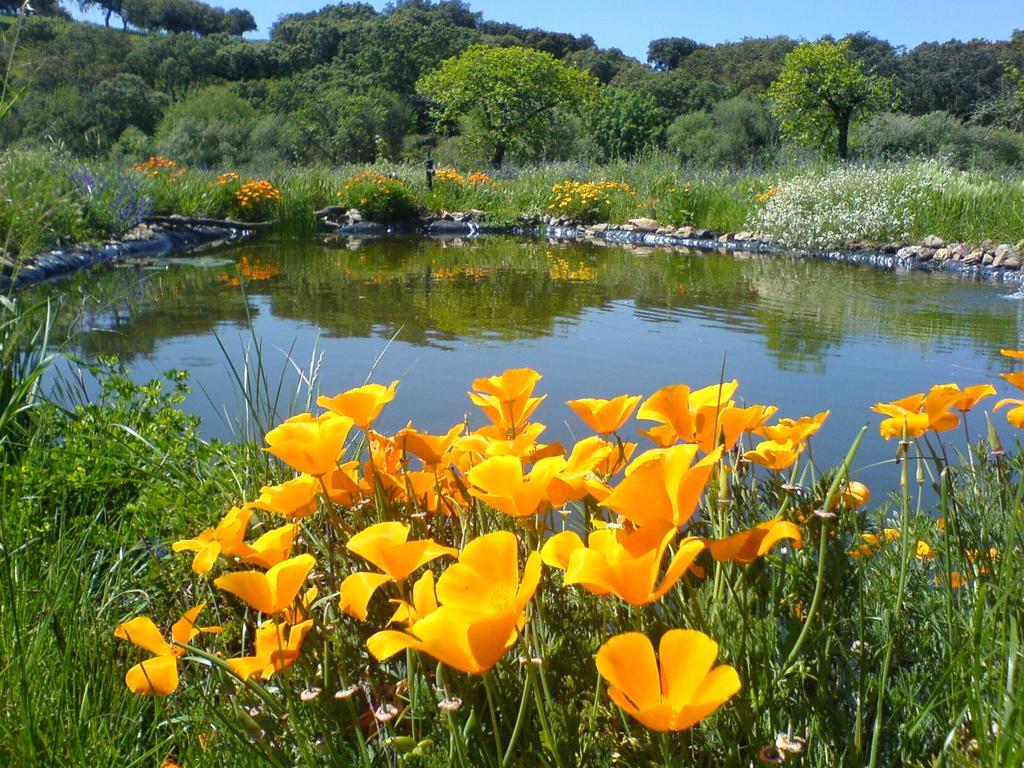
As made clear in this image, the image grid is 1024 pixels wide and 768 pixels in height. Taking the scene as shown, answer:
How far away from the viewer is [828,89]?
22094 millimetres

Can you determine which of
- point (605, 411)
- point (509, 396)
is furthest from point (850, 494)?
point (509, 396)

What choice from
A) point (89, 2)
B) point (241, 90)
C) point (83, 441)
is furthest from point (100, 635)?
point (89, 2)

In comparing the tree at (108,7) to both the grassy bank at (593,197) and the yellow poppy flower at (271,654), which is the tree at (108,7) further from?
the yellow poppy flower at (271,654)

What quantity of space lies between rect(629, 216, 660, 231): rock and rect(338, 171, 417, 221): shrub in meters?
4.32

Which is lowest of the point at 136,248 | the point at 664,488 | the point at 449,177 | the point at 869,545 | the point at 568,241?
the point at 136,248

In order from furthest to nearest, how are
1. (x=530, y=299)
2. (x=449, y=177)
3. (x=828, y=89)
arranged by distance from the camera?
(x=828, y=89) → (x=449, y=177) → (x=530, y=299)

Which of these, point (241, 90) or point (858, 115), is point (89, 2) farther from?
point (858, 115)

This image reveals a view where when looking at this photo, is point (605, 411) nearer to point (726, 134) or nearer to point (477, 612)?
point (477, 612)

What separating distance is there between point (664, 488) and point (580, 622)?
1.57 ft

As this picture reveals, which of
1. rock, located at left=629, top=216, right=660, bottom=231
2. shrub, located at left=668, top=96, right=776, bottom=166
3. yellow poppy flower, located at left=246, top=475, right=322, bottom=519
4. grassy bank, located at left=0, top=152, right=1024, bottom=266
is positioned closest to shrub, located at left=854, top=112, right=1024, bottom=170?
shrub, located at left=668, top=96, right=776, bottom=166

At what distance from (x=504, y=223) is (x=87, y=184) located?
8.09 m

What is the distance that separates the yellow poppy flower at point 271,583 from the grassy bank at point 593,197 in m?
8.00

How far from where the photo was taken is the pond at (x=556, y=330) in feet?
14.9

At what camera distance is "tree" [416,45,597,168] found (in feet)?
87.7
